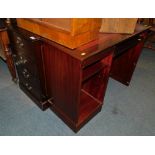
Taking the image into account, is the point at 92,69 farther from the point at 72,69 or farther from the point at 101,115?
the point at 101,115

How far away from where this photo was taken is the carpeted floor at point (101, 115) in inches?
55.9

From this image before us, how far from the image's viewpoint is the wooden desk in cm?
103

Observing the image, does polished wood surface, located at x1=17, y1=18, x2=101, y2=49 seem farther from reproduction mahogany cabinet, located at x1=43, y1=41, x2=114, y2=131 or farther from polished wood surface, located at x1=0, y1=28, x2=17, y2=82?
polished wood surface, located at x1=0, y1=28, x2=17, y2=82

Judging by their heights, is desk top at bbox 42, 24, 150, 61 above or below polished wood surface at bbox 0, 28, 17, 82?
above

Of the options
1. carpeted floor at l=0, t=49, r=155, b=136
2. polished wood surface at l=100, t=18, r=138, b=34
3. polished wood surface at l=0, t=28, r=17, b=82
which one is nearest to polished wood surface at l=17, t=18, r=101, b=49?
polished wood surface at l=100, t=18, r=138, b=34

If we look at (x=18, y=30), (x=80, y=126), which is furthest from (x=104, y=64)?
(x=18, y=30)

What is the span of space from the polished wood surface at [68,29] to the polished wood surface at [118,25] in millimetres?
214

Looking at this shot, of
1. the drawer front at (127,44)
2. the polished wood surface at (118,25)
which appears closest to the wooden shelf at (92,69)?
the drawer front at (127,44)

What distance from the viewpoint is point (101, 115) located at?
5.19ft

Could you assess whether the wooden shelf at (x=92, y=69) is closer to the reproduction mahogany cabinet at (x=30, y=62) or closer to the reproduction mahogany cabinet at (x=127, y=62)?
the reproduction mahogany cabinet at (x=30, y=62)

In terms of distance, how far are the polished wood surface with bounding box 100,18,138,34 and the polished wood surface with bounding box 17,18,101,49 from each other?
0.21 metres

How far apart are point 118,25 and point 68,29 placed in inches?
21.1
